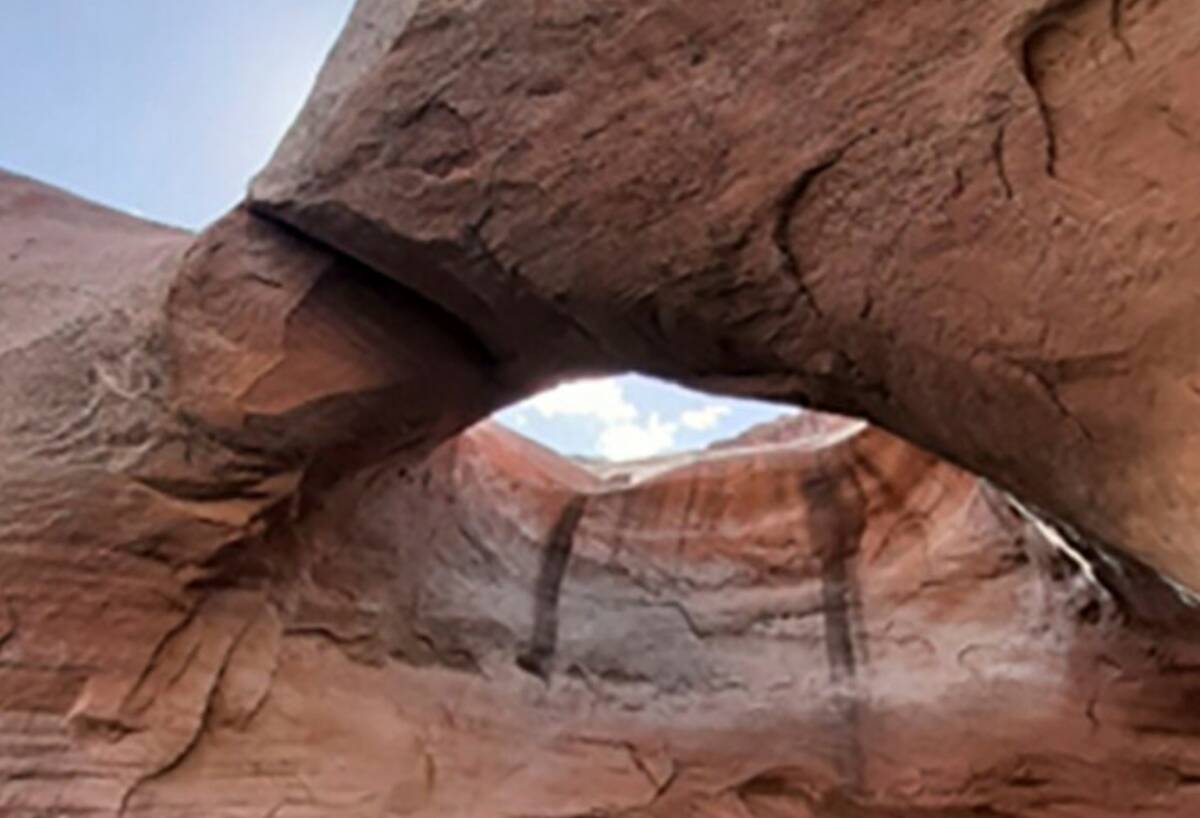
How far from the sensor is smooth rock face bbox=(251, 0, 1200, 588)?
148 cm

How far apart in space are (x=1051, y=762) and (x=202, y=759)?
202 cm

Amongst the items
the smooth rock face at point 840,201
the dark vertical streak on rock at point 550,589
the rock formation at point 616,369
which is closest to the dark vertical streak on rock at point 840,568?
the rock formation at point 616,369

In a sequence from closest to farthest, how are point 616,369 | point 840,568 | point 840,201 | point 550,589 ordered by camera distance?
point 840,201
point 616,369
point 550,589
point 840,568

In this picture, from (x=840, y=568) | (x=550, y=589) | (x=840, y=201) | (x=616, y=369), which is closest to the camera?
(x=840, y=201)

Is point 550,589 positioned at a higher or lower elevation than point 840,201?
lower

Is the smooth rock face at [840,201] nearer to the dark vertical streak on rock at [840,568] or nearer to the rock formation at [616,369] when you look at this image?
the rock formation at [616,369]

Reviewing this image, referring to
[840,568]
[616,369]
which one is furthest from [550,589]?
[616,369]

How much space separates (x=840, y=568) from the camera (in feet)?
11.1

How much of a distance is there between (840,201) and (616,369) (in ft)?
2.49

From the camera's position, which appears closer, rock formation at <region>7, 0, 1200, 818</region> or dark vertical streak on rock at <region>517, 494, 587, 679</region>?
rock formation at <region>7, 0, 1200, 818</region>

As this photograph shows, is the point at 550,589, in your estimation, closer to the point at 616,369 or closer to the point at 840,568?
the point at 840,568

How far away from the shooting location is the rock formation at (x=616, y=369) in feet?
5.10

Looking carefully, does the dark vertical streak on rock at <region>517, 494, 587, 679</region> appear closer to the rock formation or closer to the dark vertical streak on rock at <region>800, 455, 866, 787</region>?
the rock formation

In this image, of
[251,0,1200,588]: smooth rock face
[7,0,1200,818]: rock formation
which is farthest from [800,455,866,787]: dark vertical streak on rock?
[251,0,1200,588]: smooth rock face
